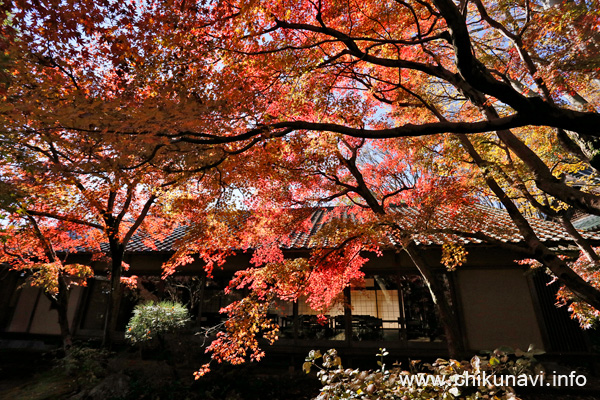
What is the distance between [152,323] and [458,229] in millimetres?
9091

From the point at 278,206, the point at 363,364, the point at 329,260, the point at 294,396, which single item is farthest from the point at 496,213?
the point at 294,396

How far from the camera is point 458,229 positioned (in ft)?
26.1

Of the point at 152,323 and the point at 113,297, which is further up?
the point at 113,297

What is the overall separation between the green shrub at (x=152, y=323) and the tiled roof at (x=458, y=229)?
6.21ft

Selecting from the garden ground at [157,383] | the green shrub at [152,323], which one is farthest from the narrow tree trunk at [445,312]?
the green shrub at [152,323]

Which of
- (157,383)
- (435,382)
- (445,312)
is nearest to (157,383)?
(157,383)

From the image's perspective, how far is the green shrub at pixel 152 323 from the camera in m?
8.04

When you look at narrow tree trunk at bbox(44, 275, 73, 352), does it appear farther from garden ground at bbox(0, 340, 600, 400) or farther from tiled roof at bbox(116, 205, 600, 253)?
tiled roof at bbox(116, 205, 600, 253)

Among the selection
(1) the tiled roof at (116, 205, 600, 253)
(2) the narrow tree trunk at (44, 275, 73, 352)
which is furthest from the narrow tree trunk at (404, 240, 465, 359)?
(2) the narrow tree trunk at (44, 275, 73, 352)

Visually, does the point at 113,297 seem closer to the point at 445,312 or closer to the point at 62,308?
the point at 62,308

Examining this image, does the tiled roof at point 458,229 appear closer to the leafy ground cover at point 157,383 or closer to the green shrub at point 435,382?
the green shrub at point 435,382

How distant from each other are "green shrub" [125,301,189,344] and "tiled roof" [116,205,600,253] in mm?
1892

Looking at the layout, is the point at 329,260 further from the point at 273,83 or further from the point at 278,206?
the point at 273,83

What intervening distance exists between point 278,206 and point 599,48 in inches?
253
